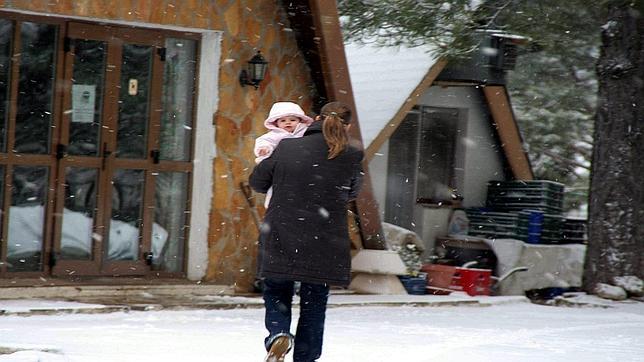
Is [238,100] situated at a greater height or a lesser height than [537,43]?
lesser

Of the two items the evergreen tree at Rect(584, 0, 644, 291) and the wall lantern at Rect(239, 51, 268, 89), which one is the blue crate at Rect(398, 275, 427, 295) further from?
the wall lantern at Rect(239, 51, 268, 89)

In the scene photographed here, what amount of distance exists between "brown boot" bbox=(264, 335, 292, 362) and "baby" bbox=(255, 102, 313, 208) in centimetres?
75

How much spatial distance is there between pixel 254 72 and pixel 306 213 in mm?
4929

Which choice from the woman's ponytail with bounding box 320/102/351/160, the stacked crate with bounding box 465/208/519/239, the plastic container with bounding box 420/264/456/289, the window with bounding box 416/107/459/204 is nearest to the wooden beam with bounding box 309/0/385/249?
the plastic container with bounding box 420/264/456/289

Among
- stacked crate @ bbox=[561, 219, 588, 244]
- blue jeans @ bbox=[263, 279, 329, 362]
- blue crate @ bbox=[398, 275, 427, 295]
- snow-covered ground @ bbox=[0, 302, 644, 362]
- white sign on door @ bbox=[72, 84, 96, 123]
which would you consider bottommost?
blue crate @ bbox=[398, 275, 427, 295]

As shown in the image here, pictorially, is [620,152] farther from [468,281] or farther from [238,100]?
[238,100]

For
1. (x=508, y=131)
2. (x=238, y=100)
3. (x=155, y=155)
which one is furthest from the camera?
(x=508, y=131)

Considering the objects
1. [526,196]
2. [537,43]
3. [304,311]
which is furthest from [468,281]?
[304,311]

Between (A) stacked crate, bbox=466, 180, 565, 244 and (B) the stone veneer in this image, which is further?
(A) stacked crate, bbox=466, 180, 565, 244

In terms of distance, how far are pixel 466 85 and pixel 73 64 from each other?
665 centimetres

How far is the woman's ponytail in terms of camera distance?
702 cm

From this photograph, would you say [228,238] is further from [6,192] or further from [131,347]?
[131,347]

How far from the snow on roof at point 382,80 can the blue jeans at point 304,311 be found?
23.9ft

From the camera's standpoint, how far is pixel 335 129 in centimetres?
704
